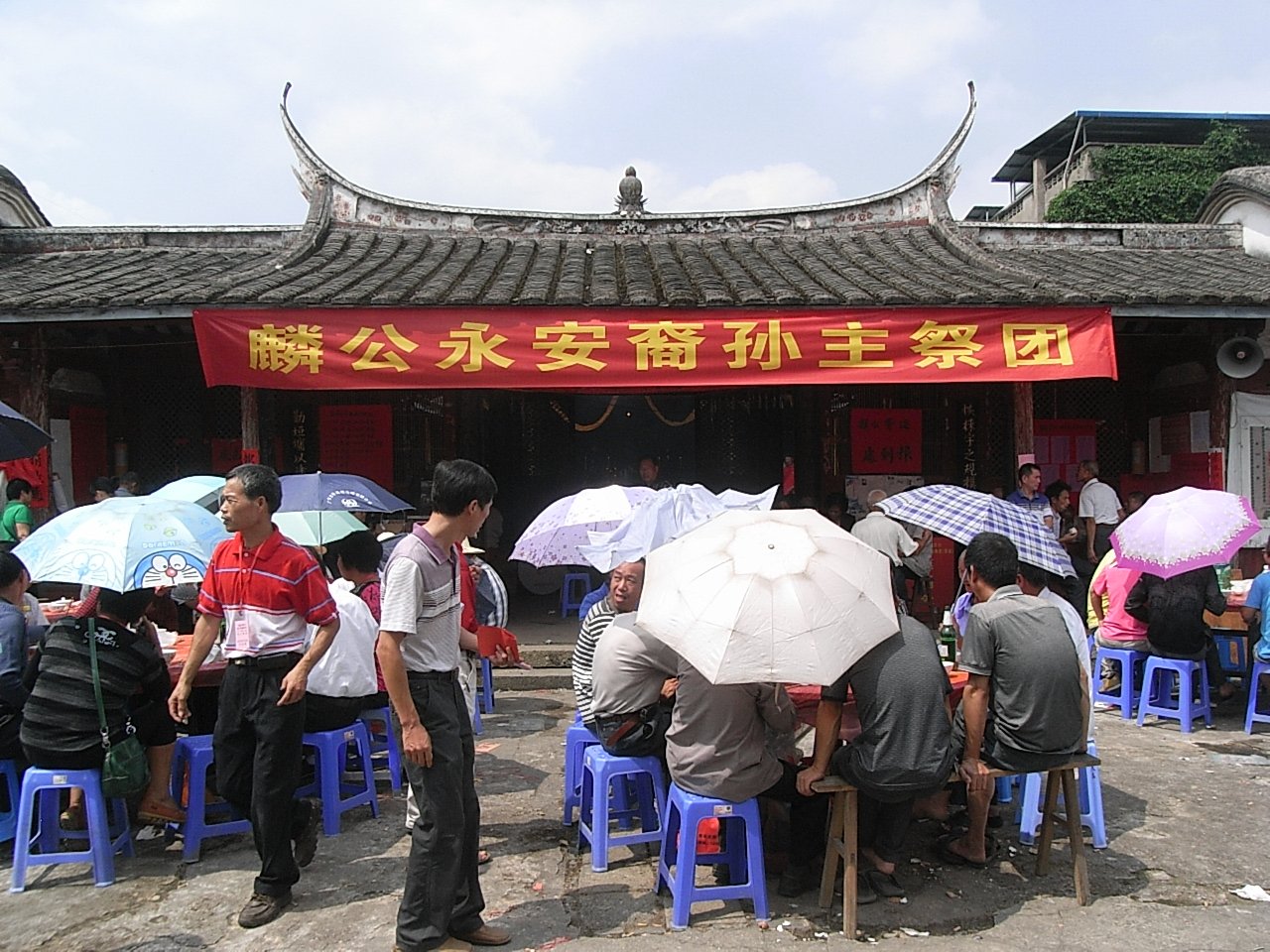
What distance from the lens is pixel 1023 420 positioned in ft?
30.1

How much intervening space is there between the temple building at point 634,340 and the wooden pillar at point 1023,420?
0.02 meters

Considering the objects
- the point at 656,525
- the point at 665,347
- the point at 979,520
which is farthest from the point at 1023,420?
the point at 656,525

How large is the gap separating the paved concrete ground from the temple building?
4.15 m

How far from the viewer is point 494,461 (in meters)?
11.3

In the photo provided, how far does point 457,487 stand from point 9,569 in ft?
8.41

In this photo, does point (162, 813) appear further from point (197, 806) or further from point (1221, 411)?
point (1221, 411)

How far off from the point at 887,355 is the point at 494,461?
5.04 m

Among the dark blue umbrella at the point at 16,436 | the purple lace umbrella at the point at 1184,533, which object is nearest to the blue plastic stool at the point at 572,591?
the dark blue umbrella at the point at 16,436

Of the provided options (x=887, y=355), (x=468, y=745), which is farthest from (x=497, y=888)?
(x=887, y=355)

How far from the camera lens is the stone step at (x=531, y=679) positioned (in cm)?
816

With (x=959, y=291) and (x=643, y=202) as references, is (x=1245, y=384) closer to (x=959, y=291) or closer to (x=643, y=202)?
(x=959, y=291)

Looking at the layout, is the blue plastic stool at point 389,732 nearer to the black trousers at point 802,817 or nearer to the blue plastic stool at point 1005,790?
the black trousers at point 802,817

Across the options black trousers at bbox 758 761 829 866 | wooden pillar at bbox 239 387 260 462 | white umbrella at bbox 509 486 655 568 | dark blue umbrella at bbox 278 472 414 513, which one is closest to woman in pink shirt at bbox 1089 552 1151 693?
white umbrella at bbox 509 486 655 568

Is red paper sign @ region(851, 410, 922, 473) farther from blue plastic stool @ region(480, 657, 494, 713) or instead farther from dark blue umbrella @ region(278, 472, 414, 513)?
dark blue umbrella @ region(278, 472, 414, 513)
